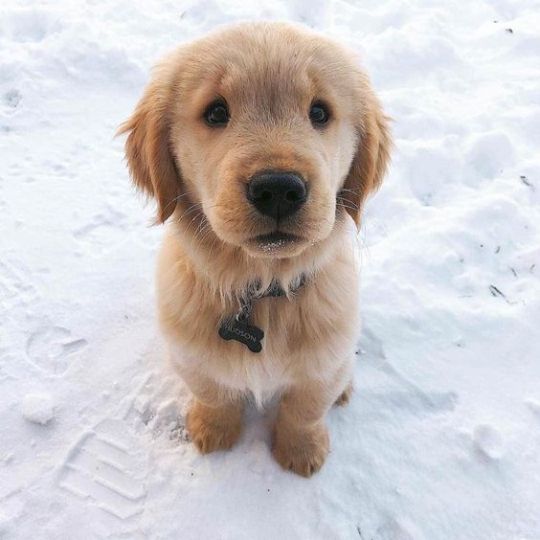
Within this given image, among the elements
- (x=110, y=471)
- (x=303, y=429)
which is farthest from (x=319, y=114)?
(x=110, y=471)

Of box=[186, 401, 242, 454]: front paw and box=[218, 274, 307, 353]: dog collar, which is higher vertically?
box=[218, 274, 307, 353]: dog collar

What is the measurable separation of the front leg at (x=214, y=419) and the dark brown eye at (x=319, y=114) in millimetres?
1133

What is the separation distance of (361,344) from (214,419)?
866 millimetres

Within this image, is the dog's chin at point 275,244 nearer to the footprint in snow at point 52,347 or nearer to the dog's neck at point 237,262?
the dog's neck at point 237,262

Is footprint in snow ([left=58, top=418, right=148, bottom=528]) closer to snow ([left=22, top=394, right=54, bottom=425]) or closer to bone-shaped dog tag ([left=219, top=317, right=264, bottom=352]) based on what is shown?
snow ([left=22, top=394, right=54, bottom=425])

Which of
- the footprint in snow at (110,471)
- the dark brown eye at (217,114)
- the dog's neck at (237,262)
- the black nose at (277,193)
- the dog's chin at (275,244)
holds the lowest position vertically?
the footprint in snow at (110,471)

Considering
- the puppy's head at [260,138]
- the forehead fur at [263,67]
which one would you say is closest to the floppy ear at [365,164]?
the puppy's head at [260,138]

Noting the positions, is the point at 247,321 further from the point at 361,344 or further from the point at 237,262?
the point at 361,344

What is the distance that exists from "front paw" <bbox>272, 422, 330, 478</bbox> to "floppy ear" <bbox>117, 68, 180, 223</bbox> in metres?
1.07

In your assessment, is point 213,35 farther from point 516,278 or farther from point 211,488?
point 516,278

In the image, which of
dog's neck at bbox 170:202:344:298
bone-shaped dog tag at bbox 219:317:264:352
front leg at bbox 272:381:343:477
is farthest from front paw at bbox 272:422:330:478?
dog's neck at bbox 170:202:344:298

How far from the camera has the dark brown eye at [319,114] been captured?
1.78m

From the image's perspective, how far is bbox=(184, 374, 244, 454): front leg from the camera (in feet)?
7.50

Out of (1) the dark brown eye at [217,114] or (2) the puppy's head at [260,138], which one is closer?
(2) the puppy's head at [260,138]
